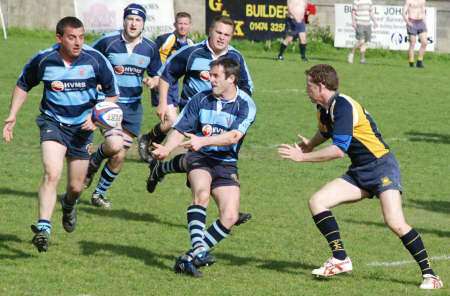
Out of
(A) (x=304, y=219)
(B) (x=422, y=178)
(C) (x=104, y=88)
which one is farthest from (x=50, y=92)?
(B) (x=422, y=178)

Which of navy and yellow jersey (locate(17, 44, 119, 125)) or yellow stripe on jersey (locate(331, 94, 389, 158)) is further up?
navy and yellow jersey (locate(17, 44, 119, 125))

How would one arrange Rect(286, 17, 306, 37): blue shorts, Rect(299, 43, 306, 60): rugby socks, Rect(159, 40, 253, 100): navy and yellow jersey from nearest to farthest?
Rect(159, 40, 253, 100): navy and yellow jersey
Rect(299, 43, 306, 60): rugby socks
Rect(286, 17, 306, 37): blue shorts

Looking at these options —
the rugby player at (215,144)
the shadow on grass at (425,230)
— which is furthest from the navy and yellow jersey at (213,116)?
the shadow on grass at (425,230)

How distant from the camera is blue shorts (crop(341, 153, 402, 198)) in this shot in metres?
8.87

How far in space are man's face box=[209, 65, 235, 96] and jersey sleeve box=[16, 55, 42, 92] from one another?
164 cm

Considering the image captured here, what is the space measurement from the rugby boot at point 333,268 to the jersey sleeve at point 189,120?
1.59 meters

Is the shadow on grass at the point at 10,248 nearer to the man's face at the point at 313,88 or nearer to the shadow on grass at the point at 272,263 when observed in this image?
the shadow on grass at the point at 272,263

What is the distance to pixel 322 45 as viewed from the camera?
1388 inches

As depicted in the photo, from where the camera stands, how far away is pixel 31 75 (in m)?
9.90

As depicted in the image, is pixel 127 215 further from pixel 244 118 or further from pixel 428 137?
pixel 428 137

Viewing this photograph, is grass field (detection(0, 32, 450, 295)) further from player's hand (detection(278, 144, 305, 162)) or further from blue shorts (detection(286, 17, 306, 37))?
blue shorts (detection(286, 17, 306, 37))

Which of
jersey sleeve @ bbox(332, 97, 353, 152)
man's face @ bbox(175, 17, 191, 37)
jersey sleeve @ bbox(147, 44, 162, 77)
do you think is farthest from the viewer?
man's face @ bbox(175, 17, 191, 37)

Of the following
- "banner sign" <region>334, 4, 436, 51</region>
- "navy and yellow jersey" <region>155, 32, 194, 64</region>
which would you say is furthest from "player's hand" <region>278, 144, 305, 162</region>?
"banner sign" <region>334, 4, 436, 51</region>

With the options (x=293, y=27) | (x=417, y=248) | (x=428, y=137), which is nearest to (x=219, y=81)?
(x=417, y=248)
